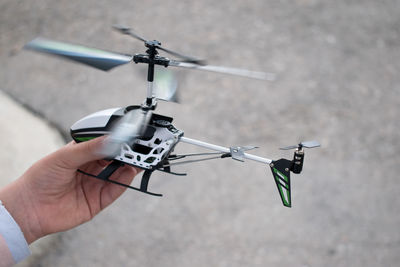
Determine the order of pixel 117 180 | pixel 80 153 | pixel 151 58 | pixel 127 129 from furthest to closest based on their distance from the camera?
1. pixel 117 180
2. pixel 80 153
3. pixel 151 58
4. pixel 127 129

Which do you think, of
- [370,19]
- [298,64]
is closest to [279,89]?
[298,64]

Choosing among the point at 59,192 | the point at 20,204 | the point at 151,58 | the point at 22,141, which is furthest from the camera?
the point at 22,141

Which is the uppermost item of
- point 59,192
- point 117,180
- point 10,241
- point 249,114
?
point 249,114

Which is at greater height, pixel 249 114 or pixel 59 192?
pixel 249 114

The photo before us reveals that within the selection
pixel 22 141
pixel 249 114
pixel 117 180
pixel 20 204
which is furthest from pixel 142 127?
pixel 249 114

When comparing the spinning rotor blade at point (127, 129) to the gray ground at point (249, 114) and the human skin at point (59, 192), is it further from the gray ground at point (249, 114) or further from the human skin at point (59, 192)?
the gray ground at point (249, 114)

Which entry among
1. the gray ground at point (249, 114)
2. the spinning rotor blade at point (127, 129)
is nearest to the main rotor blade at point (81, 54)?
the spinning rotor blade at point (127, 129)

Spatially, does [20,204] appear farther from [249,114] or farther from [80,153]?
[249,114]
